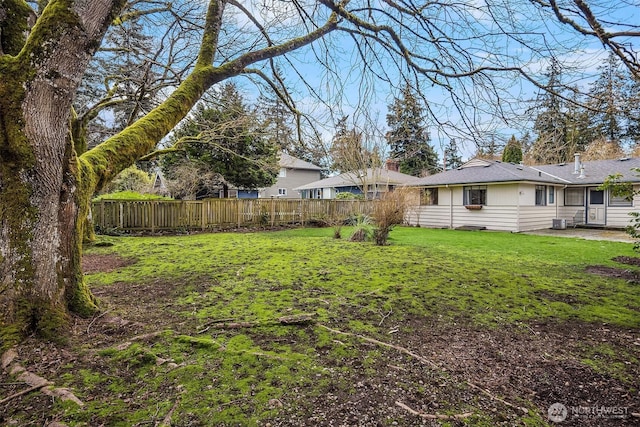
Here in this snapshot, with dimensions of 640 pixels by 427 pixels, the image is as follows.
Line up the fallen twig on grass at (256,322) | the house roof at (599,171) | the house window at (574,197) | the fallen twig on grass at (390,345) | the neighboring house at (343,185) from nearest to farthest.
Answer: the fallen twig on grass at (390,345), the fallen twig on grass at (256,322), the house roof at (599,171), the house window at (574,197), the neighboring house at (343,185)

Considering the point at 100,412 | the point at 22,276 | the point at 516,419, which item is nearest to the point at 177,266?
the point at 22,276

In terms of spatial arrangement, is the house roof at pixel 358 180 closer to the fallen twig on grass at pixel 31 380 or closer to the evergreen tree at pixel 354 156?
the evergreen tree at pixel 354 156

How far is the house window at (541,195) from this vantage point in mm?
14719

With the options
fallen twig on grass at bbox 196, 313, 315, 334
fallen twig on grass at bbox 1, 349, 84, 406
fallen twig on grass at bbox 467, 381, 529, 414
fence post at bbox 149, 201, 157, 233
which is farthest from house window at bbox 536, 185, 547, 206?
fallen twig on grass at bbox 1, 349, 84, 406

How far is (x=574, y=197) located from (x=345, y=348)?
18.6m

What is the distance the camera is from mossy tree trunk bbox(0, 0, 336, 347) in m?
2.29

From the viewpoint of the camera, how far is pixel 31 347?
222 centimetres

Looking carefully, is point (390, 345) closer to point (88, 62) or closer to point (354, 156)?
point (88, 62)

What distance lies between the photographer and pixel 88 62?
8.57 feet

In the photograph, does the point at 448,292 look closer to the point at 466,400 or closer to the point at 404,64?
the point at 466,400

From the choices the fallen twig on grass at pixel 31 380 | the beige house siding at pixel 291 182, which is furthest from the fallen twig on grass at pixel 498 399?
the beige house siding at pixel 291 182

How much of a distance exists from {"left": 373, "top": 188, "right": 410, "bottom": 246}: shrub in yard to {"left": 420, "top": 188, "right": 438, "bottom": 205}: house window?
26.8 ft

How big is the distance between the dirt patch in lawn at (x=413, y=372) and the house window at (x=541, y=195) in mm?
13669

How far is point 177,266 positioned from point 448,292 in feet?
14.4
